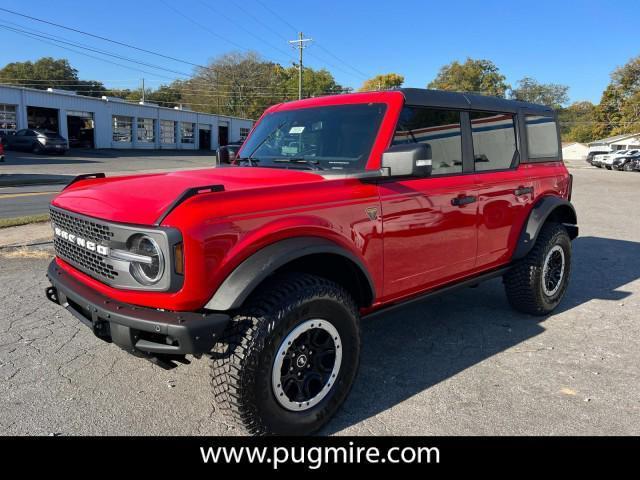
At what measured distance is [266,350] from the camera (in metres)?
2.52

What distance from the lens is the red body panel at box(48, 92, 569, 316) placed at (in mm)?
2418

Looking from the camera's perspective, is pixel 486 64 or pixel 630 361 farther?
pixel 486 64

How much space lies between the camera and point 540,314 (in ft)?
15.6

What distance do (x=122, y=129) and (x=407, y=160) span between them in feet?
146

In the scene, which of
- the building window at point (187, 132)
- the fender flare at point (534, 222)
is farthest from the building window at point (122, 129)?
the fender flare at point (534, 222)

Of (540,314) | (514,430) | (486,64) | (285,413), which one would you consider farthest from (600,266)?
(486,64)

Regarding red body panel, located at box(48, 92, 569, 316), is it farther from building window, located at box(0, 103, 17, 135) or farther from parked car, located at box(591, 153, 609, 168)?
parked car, located at box(591, 153, 609, 168)

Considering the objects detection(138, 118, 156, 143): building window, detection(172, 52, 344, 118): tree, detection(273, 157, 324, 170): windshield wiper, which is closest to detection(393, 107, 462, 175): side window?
detection(273, 157, 324, 170): windshield wiper

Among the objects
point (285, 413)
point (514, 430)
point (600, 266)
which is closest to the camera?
point (285, 413)

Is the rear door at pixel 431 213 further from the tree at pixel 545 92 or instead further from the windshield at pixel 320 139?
the tree at pixel 545 92

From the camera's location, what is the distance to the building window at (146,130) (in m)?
44.5

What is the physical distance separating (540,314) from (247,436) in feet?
10.6

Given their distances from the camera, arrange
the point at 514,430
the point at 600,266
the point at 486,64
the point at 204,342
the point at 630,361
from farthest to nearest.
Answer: the point at 486,64, the point at 600,266, the point at 630,361, the point at 514,430, the point at 204,342
